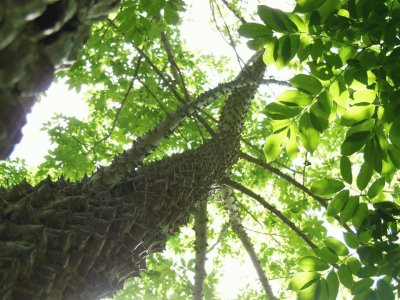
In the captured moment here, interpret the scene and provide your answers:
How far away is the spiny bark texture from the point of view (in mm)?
688

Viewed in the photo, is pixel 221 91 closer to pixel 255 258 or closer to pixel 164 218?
pixel 164 218

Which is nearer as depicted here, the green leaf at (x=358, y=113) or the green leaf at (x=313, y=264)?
the green leaf at (x=358, y=113)

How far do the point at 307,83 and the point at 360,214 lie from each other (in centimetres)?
81

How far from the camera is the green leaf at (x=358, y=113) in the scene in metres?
2.11

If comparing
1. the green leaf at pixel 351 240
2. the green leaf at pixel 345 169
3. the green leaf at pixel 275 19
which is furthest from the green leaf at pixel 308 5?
the green leaf at pixel 351 240

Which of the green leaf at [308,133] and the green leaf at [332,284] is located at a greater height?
the green leaf at [308,133]

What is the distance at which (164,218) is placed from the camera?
289cm

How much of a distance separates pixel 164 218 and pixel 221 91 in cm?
143

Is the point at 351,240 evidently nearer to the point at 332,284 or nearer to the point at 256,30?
the point at 332,284

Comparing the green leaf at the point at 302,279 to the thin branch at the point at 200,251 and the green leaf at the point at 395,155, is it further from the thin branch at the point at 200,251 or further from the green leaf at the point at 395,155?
the thin branch at the point at 200,251

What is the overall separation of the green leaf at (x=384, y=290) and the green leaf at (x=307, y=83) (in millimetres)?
1072

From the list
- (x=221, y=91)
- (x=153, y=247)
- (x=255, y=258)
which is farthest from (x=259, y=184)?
(x=153, y=247)

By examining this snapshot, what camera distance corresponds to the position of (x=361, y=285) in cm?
209

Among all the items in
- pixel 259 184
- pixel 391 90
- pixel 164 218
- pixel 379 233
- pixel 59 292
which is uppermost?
pixel 259 184
